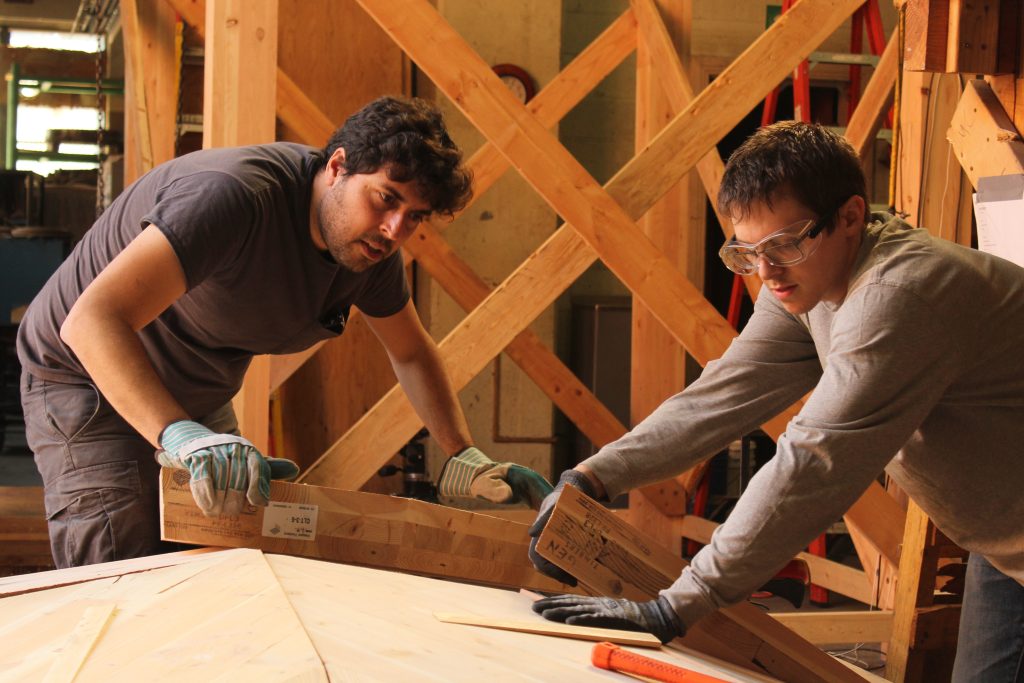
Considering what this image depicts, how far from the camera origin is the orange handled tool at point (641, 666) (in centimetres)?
170

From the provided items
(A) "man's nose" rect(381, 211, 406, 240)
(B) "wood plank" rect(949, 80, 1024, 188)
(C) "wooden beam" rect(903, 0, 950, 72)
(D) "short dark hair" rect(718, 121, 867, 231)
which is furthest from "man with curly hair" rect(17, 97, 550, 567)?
(B) "wood plank" rect(949, 80, 1024, 188)

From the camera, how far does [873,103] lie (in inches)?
191

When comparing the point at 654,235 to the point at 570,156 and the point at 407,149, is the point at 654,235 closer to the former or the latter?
the point at 570,156

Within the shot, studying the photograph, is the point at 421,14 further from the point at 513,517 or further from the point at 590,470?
the point at 513,517

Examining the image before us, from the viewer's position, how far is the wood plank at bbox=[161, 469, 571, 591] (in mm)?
2160

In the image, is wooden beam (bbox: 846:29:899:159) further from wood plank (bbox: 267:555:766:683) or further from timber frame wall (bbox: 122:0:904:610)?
wood plank (bbox: 267:555:766:683)

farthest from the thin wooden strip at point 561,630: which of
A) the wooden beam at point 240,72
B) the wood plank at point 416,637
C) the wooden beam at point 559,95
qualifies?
the wooden beam at point 559,95

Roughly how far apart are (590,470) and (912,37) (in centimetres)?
165

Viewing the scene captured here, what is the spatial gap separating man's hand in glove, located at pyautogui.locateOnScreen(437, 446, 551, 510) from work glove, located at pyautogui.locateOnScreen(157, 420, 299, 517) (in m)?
0.66

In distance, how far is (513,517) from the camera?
5.57 m

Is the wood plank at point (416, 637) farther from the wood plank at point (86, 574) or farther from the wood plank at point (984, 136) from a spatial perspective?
the wood plank at point (984, 136)

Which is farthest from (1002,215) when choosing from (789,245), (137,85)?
(137,85)

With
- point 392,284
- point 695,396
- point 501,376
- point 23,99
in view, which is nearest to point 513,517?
point 501,376

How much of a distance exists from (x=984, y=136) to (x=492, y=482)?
172cm
